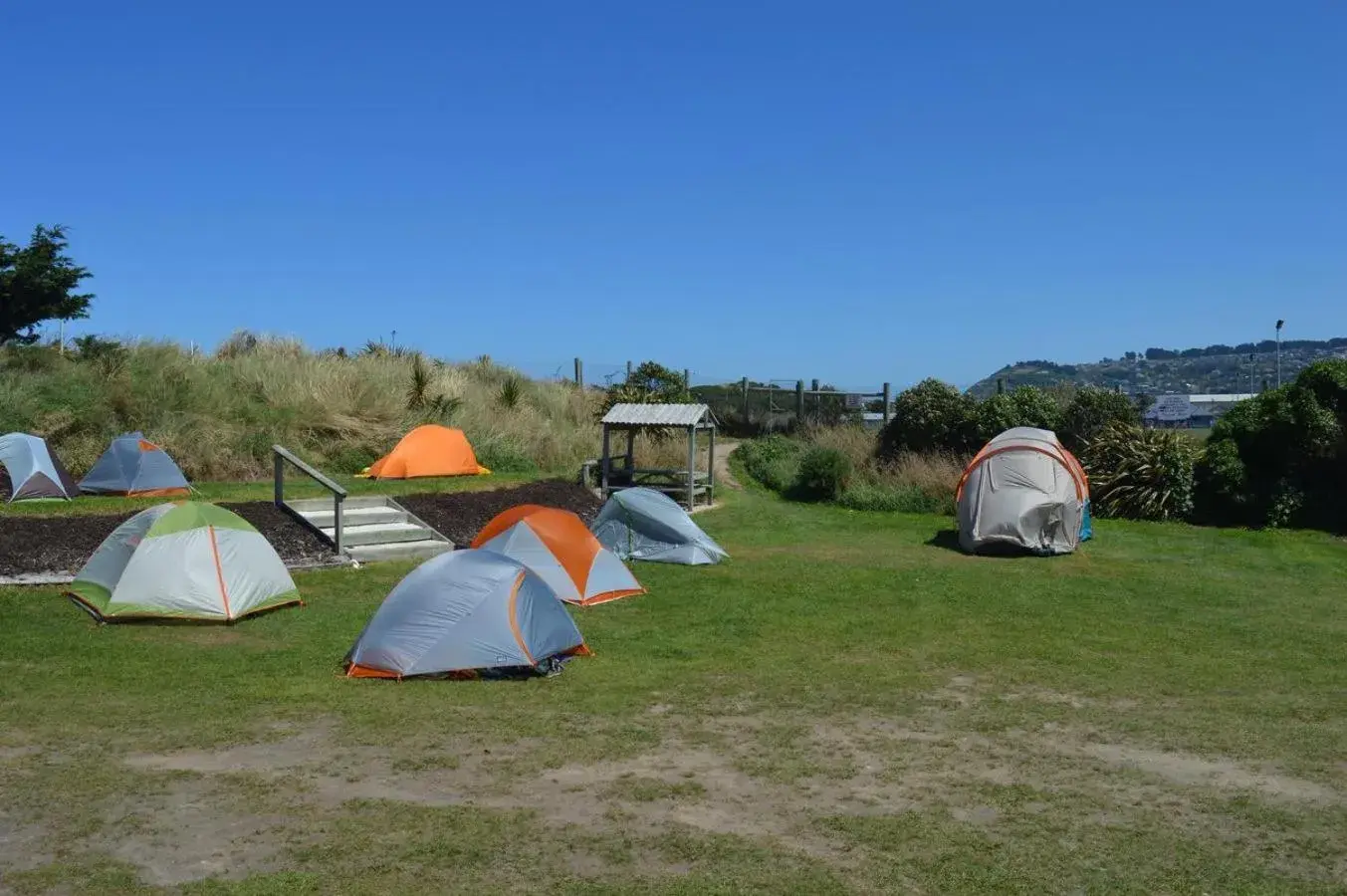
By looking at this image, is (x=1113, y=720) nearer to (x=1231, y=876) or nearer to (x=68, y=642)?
(x=1231, y=876)

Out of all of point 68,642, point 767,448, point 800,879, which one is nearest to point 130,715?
point 68,642

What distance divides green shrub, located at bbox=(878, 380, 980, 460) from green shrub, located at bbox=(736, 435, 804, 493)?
2.40 meters

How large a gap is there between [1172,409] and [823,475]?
8.95 metres

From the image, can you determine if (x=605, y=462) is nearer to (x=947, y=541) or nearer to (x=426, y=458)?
(x=426, y=458)

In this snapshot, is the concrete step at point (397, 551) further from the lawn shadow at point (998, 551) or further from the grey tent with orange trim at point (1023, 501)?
the grey tent with orange trim at point (1023, 501)

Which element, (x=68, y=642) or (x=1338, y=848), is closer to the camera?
(x=1338, y=848)

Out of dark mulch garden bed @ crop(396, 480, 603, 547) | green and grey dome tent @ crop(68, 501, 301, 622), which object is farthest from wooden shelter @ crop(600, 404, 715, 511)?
green and grey dome tent @ crop(68, 501, 301, 622)

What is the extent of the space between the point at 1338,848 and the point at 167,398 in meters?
23.0

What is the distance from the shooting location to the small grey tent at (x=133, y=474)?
19.4 meters

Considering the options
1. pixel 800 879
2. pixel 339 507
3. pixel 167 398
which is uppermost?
pixel 167 398

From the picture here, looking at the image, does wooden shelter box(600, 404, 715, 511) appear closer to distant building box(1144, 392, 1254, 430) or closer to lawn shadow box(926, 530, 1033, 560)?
lawn shadow box(926, 530, 1033, 560)

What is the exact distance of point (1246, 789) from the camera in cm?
746

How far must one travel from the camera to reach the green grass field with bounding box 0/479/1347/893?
6.16 meters

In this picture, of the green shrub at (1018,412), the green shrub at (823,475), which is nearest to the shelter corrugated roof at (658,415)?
the green shrub at (823,475)
